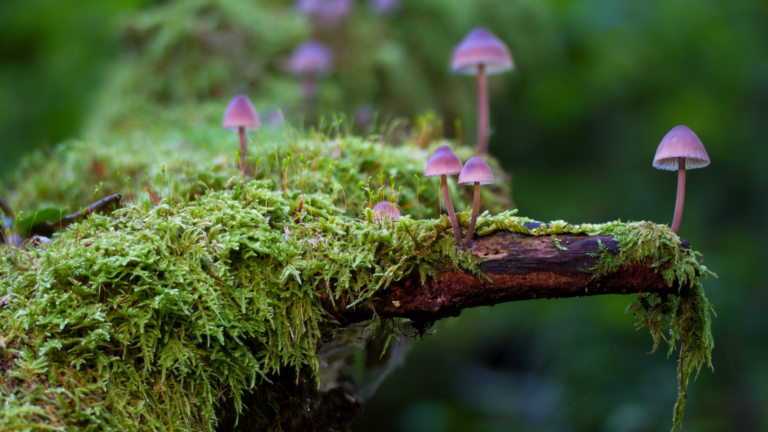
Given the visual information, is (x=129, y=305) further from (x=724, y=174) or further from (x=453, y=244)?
(x=724, y=174)

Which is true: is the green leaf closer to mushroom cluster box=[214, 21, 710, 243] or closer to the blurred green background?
mushroom cluster box=[214, 21, 710, 243]

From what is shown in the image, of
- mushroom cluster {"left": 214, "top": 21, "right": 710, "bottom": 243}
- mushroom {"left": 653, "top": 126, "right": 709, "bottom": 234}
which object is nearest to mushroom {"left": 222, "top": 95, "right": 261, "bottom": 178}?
mushroom cluster {"left": 214, "top": 21, "right": 710, "bottom": 243}

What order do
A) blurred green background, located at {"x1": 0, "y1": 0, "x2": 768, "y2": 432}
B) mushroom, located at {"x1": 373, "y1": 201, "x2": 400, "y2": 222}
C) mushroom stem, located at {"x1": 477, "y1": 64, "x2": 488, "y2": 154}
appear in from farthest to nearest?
blurred green background, located at {"x1": 0, "y1": 0, "x2": 768, "y2": 432}, mushroom stem, located at {"x1": 477, "y1": 64, "x2": 488, "y2": 154}, mushroom, located at {"x1": 373, "y1": 201, "x2": 400, "y2": 222}

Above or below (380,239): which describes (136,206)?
above

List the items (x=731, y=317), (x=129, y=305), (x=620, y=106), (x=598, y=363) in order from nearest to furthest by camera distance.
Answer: (x=129, y=305), (x=598, y=363), (x=731, y=317), (x=620, y=106)

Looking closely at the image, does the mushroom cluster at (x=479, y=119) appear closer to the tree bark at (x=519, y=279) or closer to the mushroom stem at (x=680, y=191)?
the mushroom stem at (x=680, y=191)

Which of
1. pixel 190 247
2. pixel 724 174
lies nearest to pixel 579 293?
pixel 190 247

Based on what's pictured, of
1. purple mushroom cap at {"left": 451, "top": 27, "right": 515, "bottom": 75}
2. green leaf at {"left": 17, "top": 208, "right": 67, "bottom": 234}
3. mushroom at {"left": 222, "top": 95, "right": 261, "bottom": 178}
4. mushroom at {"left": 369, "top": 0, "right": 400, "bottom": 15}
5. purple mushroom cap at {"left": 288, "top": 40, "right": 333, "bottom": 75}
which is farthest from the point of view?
mushroom at {"left": 369, "top": 0, "right": 400, "bottom": 15}
